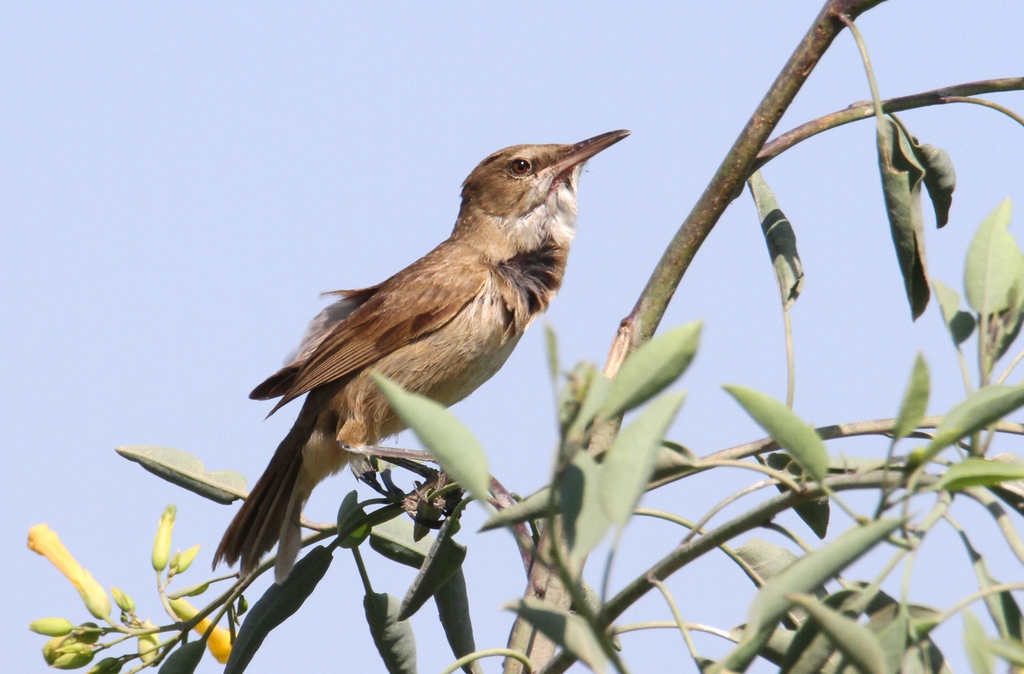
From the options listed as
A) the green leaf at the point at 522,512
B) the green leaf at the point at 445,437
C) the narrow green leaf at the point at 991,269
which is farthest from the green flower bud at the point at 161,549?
the narrow green leaf at the point at 991,269

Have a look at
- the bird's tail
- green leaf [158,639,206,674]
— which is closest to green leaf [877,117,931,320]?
green leaf [158,639,206,674]

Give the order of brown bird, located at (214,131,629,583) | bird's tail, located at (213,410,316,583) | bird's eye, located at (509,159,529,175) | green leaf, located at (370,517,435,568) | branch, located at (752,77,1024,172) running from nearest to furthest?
branch, located at (752,77,1024,172) < green leaf, located at (370,517,435,568) < bird's tail, located at (213,410,316,583) < brown bird, located at (214,131,629,583) < bird's eye, located at (509,159,529,175)

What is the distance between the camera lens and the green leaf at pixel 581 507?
3.14 feet

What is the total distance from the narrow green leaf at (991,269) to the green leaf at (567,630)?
70 centimetres

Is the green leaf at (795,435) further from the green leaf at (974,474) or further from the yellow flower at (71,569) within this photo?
the yellow flower at (71,569)

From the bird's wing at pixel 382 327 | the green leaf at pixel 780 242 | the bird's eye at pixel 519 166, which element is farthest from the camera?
the bird's eye at pixel 519 166

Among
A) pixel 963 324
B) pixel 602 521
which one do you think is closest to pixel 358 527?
pixel 963 324

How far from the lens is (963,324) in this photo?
57.8 inches

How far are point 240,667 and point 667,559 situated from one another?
Answer: 1.60 m

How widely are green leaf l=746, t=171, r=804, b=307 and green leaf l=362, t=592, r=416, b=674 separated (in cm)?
124

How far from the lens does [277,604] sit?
2.75m

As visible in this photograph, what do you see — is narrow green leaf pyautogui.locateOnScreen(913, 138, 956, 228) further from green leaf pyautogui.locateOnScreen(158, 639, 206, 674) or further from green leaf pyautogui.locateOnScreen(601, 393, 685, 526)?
green leaf pyautogui.locateOnScreen(158, 639, 206, 674)

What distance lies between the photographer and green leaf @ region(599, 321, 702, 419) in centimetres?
98

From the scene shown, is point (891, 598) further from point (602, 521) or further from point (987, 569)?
point (602, 521)
